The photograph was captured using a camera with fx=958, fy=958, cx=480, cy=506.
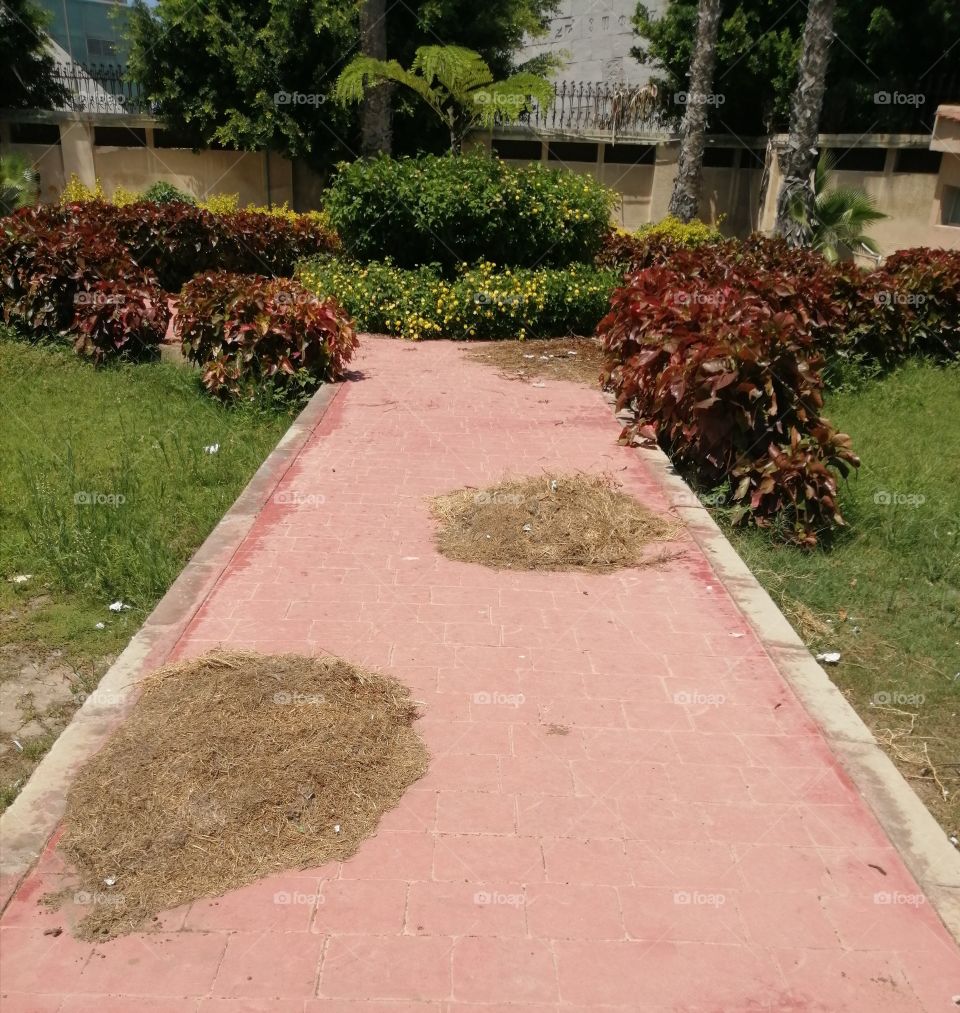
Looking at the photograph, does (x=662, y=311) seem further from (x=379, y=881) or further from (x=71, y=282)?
(x=71, y=282)

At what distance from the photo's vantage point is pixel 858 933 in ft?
9.96

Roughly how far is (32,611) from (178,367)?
5189 millimetres

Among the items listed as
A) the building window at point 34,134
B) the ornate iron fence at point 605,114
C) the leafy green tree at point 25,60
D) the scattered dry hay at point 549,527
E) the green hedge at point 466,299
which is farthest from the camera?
the ornate iron fence at point 605,114

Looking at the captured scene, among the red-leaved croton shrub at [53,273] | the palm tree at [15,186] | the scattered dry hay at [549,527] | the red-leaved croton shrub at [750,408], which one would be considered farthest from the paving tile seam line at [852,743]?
the palm tree at [15,186]

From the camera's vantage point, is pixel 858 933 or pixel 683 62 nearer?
pixel 858 933

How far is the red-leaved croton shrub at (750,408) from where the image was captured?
20.1 feet

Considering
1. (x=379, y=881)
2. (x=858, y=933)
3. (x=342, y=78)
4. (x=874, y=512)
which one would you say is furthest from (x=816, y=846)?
(x=342, y=78)

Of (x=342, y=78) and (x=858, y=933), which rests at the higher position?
(x=342, y=78)

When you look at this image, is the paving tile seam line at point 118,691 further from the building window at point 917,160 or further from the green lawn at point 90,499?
the building window at point 917,160

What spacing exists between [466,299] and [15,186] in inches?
342

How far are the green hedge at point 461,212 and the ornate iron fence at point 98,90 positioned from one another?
10.4 metres

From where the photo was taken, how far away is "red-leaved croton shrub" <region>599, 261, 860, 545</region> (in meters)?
6.13

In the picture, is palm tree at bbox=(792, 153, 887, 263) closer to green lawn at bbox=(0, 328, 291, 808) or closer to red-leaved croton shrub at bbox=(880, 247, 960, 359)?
red-leaved croton shrub at bbox=(880, 247, 960, 359)

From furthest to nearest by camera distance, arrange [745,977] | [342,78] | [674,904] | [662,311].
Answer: [342,78] → [662,311] → [674,904] → [745,977]
